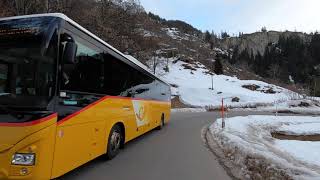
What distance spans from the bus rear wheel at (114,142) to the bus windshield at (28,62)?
381 centimetres

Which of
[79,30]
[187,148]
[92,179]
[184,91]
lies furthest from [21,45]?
[184,91]

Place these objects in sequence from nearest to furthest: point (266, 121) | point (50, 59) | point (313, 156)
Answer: point (50, 59)
point (313, 156)
point (266, 121)

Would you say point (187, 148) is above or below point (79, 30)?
below

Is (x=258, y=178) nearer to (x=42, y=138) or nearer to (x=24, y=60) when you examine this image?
(x=42, y=138)

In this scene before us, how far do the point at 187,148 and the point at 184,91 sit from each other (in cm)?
6208

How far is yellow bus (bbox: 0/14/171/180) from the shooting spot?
233 inches

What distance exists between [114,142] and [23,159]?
447 centimetres

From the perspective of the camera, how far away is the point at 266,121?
92.4ft

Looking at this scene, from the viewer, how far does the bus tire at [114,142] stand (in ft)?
32.2

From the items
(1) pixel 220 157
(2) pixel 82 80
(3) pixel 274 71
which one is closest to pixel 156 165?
(1) pixel 220 157

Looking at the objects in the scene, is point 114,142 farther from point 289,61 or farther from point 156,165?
point 289,61

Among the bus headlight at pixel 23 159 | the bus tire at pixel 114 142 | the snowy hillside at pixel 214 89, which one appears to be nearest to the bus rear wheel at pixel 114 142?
the bus tire at pixel 114 142

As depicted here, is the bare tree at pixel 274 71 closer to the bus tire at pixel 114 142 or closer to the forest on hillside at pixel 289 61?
the forest on hillside at pixel 289 61

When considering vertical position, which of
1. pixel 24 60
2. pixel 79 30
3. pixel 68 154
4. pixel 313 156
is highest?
pixel 79 30
